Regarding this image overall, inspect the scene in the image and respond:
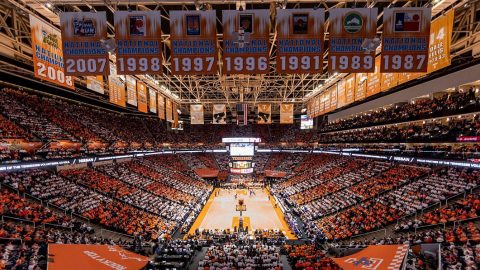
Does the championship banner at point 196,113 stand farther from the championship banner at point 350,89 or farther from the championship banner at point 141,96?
the championship banner at point 350,89

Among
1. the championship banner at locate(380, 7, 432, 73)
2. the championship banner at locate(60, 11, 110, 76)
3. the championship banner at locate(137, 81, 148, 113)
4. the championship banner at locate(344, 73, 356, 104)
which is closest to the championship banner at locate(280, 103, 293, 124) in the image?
the championship banner at locate(344, 73, 356, 104)

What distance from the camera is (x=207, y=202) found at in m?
29.7

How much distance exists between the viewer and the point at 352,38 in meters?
7.82

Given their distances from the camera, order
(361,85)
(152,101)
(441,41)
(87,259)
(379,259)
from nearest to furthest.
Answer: (87,259) → (379,259) → (441,41) → (361,85) → (152,101)

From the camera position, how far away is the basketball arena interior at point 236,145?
305 inches

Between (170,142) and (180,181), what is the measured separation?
46.6ft

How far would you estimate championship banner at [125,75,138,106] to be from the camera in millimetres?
15284

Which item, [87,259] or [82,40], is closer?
[87,259]

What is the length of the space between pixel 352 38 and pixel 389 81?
5807 millimetres

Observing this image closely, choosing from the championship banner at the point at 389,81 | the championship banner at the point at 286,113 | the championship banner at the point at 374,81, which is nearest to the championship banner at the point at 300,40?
the championship banner at the point at 389,81

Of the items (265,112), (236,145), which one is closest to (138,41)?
(265,112)

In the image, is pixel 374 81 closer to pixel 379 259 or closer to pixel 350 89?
pixel 350 89

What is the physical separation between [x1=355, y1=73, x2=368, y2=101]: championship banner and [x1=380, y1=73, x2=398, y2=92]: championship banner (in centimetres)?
170

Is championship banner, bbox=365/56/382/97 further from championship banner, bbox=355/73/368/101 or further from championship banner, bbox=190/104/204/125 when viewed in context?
championship banner, bbox=190/104/204/125
